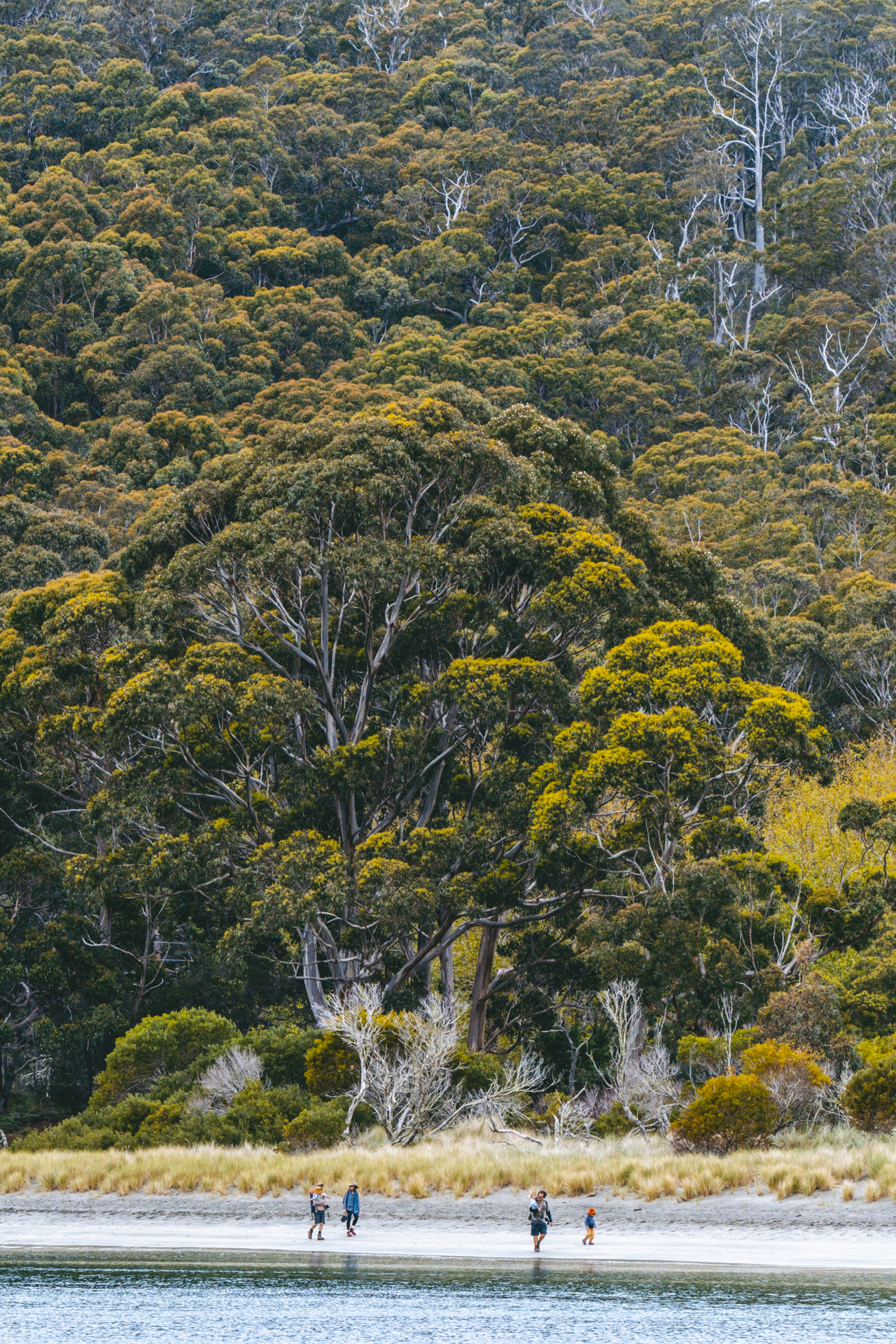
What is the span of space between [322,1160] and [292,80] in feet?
345

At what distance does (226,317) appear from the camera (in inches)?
3140

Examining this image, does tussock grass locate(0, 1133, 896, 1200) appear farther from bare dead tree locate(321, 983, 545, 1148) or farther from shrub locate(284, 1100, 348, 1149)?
bare dead tree locate(321, 983, 545, 1148)

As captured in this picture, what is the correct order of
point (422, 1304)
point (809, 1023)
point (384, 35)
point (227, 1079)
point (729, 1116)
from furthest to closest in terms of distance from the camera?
1. point (384, 35)
2. point (227, 1079)
3. point (809, 1023)
4. point (729, 1116)
5. point (422, 1304)

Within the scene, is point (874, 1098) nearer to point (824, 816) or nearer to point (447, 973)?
point (447, 973)

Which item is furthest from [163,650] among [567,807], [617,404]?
[617,404]

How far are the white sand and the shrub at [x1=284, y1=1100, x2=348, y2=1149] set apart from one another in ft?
6.23

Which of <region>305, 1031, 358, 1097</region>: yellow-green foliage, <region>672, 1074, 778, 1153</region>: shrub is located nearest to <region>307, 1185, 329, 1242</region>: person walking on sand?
<region>305, 1031, 358, 1097</region>: yellow-green foliage

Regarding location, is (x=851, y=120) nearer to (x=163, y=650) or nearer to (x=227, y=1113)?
(x=163, y=650)

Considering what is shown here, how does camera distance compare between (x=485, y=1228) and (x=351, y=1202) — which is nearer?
(x=351, y=1202)

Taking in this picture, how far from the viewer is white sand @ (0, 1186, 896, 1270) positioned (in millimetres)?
19672

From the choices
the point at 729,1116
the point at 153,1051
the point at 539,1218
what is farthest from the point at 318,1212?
the point at 153,1051

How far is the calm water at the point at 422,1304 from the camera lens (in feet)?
56.8

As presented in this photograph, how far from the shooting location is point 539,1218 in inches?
805

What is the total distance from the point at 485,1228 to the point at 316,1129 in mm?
4823
